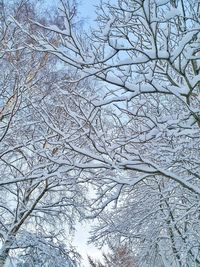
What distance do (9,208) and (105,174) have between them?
339 centimetres

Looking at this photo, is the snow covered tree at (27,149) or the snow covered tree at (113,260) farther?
the snow covered tree at (113,260)

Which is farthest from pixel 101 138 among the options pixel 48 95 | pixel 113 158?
pixel 48 95

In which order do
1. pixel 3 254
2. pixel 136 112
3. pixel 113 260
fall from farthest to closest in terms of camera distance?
pixel 113 260 < pixel 3 254 < pixel 136 112

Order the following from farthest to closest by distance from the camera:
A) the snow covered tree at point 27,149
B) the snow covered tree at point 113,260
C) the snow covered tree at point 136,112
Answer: the snow covered tree at point 113,260 < the snow covered tree at point 27,149 < the snow covered tree at point 136,112

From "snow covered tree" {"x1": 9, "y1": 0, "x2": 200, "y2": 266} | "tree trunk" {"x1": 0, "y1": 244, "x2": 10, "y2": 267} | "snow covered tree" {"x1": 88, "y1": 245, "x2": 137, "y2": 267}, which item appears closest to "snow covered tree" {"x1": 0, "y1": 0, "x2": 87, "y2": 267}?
"tree trunk" {"x1": 0, "y1": 244, "x2": 10, "y2": 267}

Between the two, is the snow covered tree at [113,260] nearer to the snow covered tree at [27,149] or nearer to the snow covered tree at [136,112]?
the snow covered tree at [27,149]

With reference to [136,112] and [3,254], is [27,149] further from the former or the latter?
[136,112]

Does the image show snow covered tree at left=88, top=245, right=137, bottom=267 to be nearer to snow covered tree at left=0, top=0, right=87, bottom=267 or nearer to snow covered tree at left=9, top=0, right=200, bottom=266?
snow covered tree at left=0, top=0, right=87, bottom=267

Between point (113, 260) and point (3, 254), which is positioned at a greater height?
point (113, 260)

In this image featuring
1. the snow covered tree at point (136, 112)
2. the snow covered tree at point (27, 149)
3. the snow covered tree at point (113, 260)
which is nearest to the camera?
the snow covered tree at point (136, 112)

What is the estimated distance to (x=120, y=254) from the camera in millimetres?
18516

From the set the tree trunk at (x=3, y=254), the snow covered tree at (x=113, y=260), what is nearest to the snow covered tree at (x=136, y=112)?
the tree trunk at (x=3, y=254)

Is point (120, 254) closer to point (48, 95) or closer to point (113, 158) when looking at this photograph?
point (48, 95)

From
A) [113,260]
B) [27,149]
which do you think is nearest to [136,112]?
[27,149]
